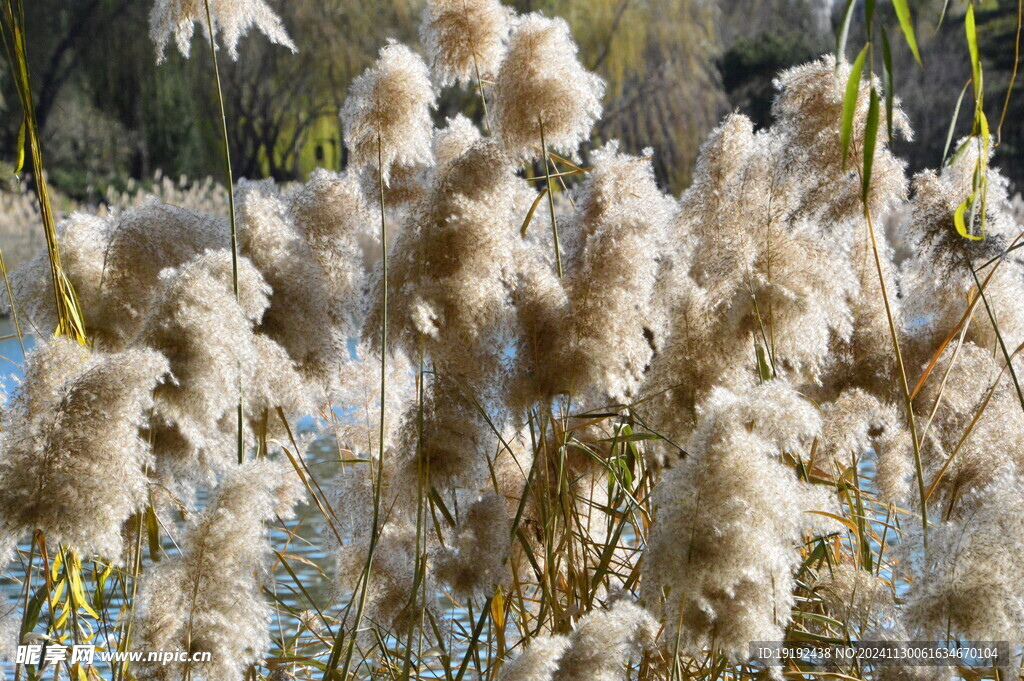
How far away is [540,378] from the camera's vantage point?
2035 mm

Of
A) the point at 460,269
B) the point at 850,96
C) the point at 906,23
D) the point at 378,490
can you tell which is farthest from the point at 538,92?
the point at 906,23

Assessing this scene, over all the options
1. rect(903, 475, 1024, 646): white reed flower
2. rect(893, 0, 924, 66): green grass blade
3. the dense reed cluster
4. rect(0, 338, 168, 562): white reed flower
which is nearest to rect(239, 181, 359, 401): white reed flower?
the dense reed cluster

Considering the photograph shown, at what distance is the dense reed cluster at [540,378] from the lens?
153 cm

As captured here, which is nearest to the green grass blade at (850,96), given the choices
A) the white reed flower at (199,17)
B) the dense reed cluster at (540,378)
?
the dense reed cluster at (540,378)

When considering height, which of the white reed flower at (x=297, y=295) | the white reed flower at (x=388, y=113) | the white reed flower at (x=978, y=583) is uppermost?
the white reed flower at (x=388, y=113)

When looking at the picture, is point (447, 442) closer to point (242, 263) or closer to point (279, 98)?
point (242, 263)

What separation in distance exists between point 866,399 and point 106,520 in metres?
1.39

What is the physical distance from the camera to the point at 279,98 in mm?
19625

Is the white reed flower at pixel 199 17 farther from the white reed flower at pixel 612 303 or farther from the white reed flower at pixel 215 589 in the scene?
the white reed flower at pixel 215 589

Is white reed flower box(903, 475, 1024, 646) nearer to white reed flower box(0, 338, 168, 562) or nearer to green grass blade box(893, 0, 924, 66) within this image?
green grass blade box(893, 0, 924, 66)

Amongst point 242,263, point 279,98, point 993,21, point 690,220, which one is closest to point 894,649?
point 690,220

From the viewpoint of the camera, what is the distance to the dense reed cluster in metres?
1.53

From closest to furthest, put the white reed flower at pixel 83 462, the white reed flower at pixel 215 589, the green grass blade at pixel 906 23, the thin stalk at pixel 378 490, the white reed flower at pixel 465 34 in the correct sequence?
1. the green grass blade at pixel 906 23
2. the white reed flower at pixel 83 462
3. the white reed flower at pixel 215 589
4. the thin stalk at pixel 378 490
5. the white reed flower at pixel 465 34

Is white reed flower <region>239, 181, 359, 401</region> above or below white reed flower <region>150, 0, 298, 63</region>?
below
